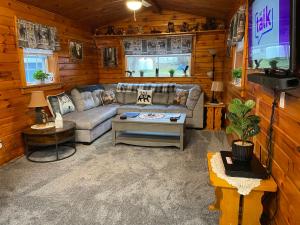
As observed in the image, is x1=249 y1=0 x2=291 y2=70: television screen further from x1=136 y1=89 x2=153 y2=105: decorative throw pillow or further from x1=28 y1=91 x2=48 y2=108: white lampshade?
x1=136 y1=89 x2=153 y2=105: decorative throw pillow

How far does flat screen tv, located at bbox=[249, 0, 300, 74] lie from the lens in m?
1.20

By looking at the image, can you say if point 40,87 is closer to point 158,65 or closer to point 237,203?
point 158,65

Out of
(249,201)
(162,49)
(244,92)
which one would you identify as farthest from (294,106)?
(162,49)

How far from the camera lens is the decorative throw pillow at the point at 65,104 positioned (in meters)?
4.19

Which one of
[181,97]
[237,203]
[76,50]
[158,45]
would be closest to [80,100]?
[76,50]

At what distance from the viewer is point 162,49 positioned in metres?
5.72

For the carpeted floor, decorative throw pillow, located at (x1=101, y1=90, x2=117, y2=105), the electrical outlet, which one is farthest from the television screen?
decorative throw pillow, located at (x1=101, y1=90, x2=117, y2=105)

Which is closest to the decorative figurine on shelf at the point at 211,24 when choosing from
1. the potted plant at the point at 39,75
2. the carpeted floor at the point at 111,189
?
the carpeted floor at the point at 111,189

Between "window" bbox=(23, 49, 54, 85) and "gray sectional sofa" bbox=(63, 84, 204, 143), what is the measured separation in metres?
0.62

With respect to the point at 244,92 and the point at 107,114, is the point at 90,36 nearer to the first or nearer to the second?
the point at 107,114

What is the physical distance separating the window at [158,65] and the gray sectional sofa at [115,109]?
0.57 m

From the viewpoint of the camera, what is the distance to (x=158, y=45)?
5727 millimetres

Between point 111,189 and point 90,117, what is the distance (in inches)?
71.5

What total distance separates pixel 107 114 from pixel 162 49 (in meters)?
2.23
